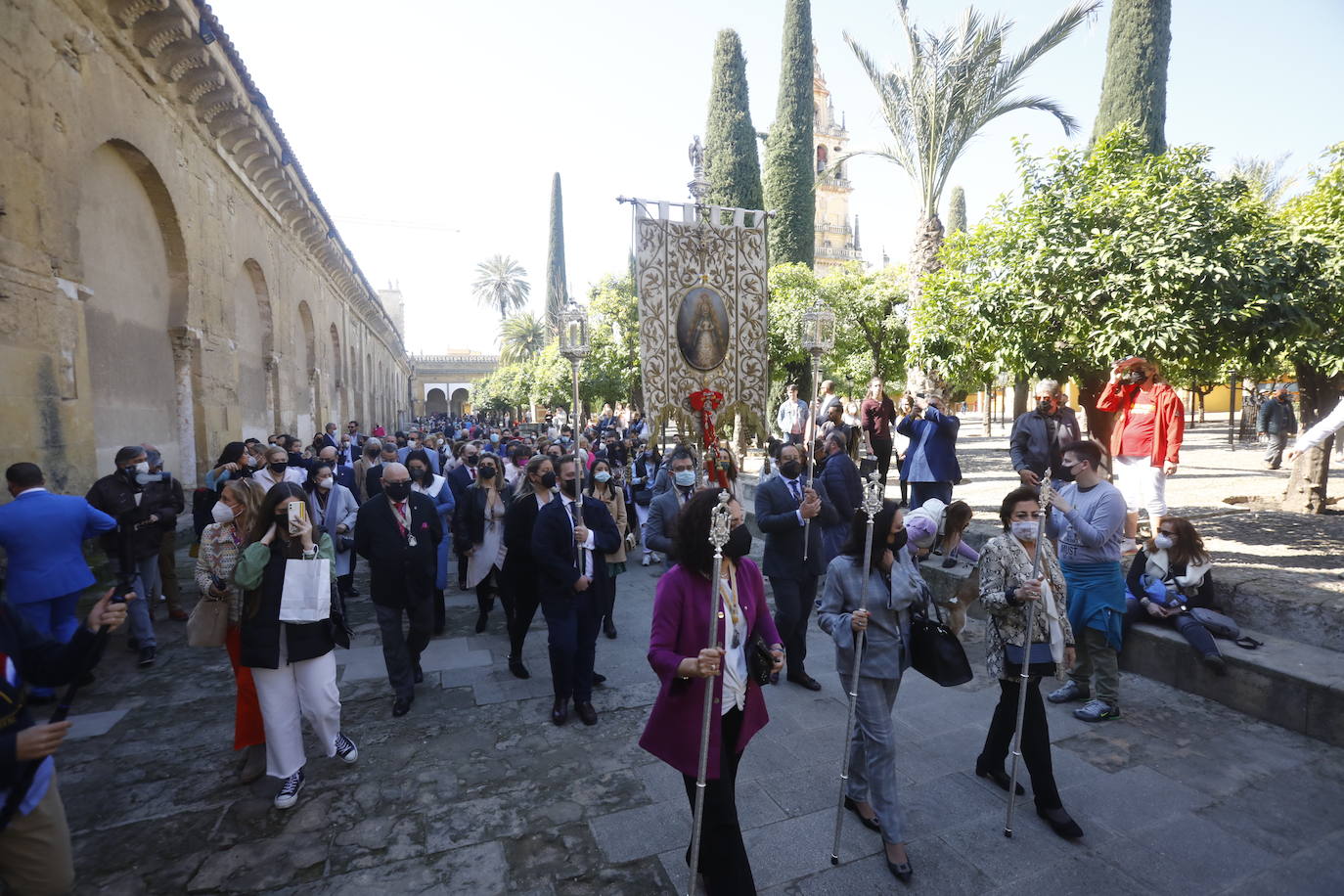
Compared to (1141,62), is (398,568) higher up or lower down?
lower down

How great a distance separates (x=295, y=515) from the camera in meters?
3.98

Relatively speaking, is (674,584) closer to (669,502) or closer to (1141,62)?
(669,502)

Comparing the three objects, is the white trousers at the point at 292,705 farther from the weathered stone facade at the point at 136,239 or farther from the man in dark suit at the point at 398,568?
the weathered stone facade at the point at 136,239

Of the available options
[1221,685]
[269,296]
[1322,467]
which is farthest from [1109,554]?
[269,296]

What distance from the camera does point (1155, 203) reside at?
6.67 metres

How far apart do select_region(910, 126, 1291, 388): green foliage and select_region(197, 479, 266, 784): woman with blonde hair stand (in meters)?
7.16

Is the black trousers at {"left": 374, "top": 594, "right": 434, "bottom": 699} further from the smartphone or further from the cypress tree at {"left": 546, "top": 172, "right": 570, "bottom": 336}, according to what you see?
the cypress tree at {"left": 546, "top": 172, "right": 570, "bottom": 336}

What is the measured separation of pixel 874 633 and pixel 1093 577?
2.38 meters

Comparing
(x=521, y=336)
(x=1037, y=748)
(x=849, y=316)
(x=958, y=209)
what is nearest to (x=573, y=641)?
(x=1037, y=748)

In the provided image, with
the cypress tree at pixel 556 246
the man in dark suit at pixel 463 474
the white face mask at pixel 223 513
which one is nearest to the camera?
the white face mask at pixel 223 513

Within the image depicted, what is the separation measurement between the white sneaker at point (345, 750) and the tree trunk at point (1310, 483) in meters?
11.5

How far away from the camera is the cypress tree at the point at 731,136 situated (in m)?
22.9

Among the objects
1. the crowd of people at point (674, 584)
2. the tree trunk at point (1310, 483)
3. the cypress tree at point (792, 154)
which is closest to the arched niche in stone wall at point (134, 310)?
the crowd of people at point (674, 584)

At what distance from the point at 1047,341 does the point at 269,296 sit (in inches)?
643
